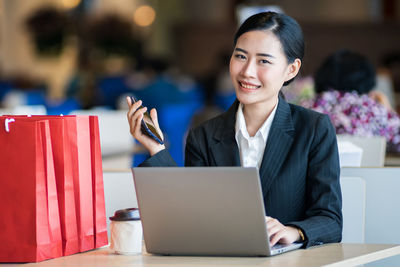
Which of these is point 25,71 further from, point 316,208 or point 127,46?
point 316,208

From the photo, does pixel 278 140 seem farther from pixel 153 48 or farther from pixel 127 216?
pixel 153 48

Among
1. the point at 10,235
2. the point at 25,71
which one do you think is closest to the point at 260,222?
the point at 10,235

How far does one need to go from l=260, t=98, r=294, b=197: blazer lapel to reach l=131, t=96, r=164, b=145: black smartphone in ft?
0.88

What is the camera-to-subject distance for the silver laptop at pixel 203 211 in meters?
1.40

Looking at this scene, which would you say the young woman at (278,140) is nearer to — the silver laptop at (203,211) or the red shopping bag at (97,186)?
the red shopping bag at (97,186)

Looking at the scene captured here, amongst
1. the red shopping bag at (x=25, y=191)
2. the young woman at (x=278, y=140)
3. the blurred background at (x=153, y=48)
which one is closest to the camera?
the red shopping bag at (x=25, y=191)

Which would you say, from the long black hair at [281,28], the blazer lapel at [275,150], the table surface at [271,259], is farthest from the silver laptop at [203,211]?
the long black hair at [281,28]

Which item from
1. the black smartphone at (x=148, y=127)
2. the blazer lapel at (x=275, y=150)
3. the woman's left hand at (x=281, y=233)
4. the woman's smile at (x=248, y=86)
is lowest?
the woman's left hand at (x=281, y=233)

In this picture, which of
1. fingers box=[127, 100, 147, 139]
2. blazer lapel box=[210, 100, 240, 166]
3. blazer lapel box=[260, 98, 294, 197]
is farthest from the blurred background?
fingers box=[127, 100, 147, 139]

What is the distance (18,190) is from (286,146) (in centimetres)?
65

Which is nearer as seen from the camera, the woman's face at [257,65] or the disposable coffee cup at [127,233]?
the disposable coffee cup at [127,233]

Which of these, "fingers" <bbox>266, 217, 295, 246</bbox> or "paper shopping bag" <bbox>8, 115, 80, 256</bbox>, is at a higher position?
"paper shopping bag" <bbox>8, 115, 80, 256</bbox>

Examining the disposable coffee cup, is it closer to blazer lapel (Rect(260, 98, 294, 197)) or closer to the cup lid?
the cup lid

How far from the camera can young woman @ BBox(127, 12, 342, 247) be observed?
1.74 m
